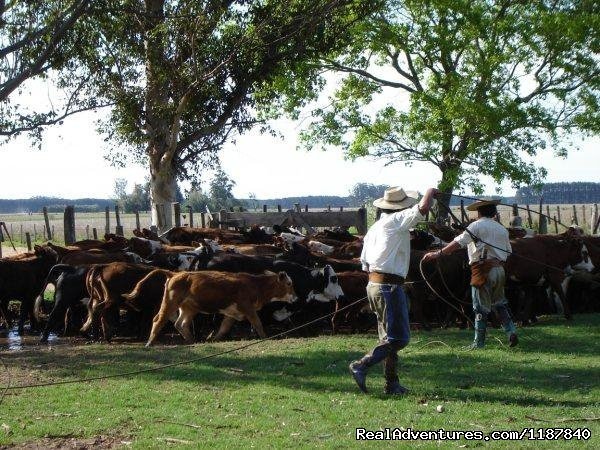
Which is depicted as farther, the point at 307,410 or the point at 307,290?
the point at 307,290

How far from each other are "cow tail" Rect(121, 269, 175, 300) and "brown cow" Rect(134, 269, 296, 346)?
0.61 m

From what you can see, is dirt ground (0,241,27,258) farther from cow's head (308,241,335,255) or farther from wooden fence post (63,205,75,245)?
cow's head (308,241,335,255)

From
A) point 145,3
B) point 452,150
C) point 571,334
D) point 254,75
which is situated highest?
point 145,3

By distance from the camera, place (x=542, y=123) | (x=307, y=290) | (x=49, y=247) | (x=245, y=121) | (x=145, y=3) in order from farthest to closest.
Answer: (x=542, y=123) → (x=245, y=121) → (x=145, y=3) → (x=49, y=247) → (x=307, y=290)

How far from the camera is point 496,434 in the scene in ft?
26.3

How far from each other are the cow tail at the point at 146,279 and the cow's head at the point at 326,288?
8.03 ft

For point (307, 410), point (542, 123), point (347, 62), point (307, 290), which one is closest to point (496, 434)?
point (307, 410)

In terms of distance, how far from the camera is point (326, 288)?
15.5m

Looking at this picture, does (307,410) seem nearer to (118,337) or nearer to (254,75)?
(118,337)

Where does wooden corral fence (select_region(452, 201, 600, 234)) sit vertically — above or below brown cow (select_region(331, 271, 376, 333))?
above

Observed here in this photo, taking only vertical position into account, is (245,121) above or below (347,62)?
below

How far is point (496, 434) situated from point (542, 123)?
25639 mm

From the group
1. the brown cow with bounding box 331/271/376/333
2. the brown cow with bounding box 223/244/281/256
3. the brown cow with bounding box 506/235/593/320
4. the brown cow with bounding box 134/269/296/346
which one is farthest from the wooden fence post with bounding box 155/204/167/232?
the brown cow with bounding box 506/235/593/320

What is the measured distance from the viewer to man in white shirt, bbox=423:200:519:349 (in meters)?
12.2
